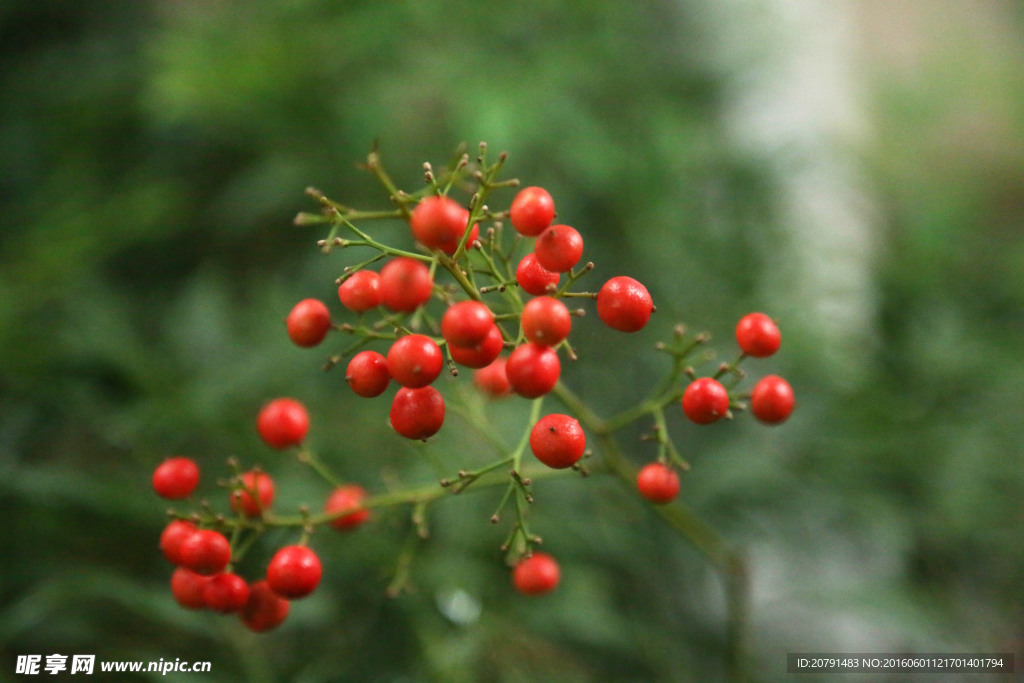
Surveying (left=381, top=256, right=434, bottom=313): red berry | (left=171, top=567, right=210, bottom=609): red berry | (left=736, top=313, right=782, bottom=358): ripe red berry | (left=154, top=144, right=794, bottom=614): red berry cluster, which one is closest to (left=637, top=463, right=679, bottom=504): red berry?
(left=154, top=144, right=794, bottom=614): red berry cluster

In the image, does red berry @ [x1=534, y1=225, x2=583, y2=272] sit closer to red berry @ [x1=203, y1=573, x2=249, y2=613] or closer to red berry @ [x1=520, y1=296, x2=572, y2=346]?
red berry @ [x1=520, y1=296, x2=572, y2=346]

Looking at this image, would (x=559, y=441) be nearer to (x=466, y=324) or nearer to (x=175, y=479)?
(x=466, y=324)

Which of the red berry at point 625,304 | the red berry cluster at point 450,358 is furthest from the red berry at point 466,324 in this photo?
the red berry at point 625,304

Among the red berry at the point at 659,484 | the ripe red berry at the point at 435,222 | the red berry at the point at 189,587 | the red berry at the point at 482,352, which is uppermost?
the ripe red berry at the point at 435,222

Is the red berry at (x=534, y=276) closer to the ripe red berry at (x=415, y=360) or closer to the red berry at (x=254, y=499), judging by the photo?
the ripe red berry at (x=415, y=360)

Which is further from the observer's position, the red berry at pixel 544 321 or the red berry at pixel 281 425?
the red berry at pixel 281 425

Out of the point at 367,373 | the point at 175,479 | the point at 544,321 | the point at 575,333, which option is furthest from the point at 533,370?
the point at 575,333

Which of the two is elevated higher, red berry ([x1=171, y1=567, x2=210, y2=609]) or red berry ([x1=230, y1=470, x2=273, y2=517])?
red berry ([x1=230, y1=470, x2=273, y2=517])
